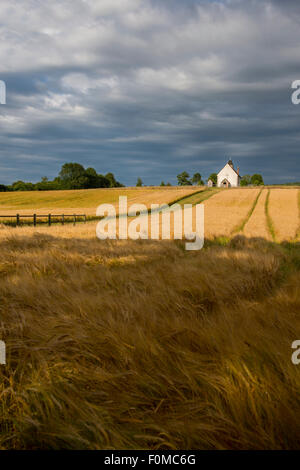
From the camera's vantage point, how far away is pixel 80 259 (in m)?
4.93

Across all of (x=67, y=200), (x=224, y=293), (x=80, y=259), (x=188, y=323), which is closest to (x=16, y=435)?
(x=188, y=323)

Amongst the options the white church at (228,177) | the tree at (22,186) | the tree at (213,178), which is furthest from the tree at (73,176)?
the tree at (213,178)

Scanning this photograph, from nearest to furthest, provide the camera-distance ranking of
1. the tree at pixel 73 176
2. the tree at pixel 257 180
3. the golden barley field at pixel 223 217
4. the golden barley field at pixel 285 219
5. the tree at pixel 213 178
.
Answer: the golden barley field at pixel 285 219, the golden barley field at pixel 223 217, the tree at pixel 73 176, the tree at pixel 257 180, the tree at pixel 213 178

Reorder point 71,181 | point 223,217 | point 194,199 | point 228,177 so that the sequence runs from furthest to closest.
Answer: point 228,177
point 71,181
point 194,199
point 223,217

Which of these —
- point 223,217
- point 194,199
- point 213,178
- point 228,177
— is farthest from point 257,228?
point 213,178

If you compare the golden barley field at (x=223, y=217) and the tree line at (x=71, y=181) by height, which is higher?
the tree line at (x=71, y=181)

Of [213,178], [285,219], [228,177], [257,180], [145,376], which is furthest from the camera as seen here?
[213,178]

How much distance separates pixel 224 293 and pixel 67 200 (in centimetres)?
6297

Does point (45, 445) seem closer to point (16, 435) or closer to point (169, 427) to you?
point (16, 435)

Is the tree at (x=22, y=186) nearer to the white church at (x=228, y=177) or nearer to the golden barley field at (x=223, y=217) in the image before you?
the white church at (x=228, y=177)

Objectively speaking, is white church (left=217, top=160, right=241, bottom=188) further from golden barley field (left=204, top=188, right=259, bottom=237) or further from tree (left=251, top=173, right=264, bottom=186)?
golden barley field (left=204, top=188, right=259, bottom=237)

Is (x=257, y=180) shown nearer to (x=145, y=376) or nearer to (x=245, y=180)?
(x=245, y=180)

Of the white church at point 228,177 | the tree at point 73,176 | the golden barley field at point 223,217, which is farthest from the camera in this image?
the white church at point 228,177

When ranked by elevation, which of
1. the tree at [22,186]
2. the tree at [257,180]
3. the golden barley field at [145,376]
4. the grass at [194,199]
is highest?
the tree at [257,180]
